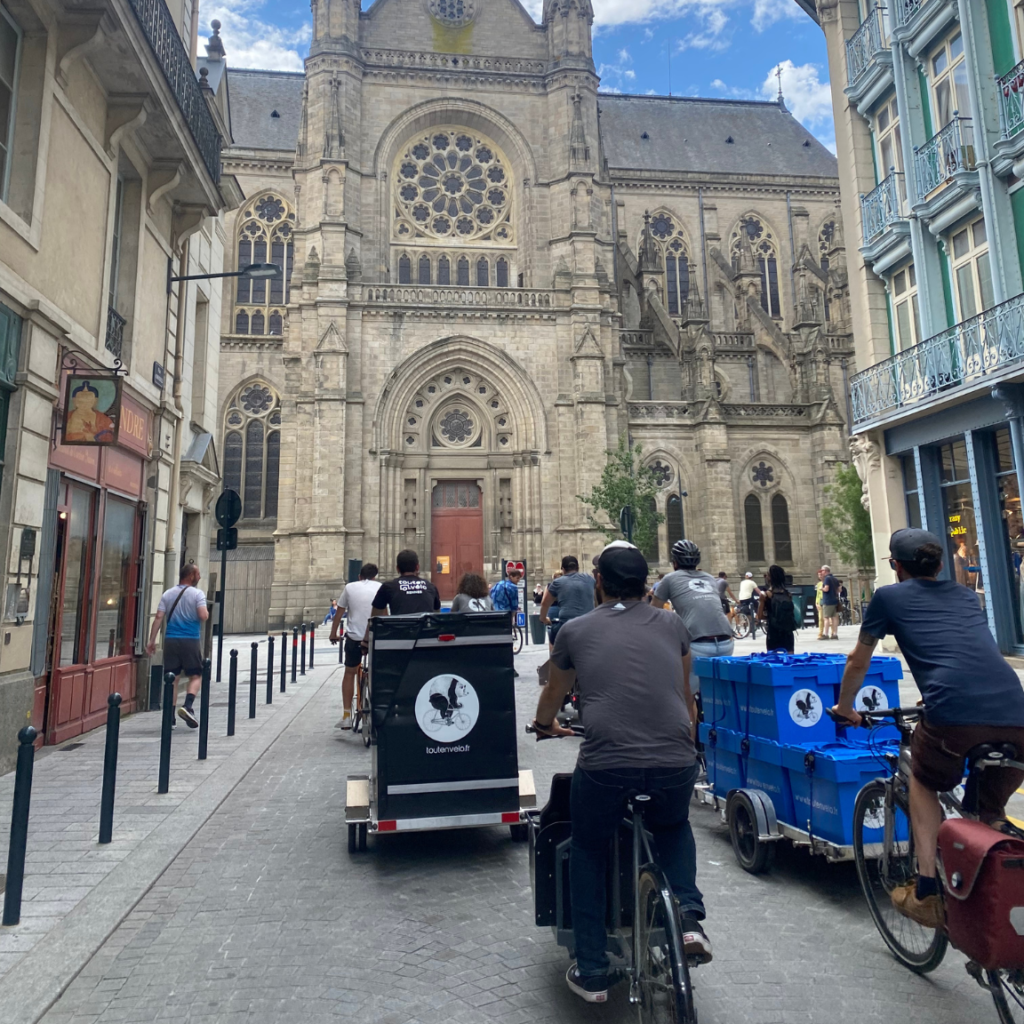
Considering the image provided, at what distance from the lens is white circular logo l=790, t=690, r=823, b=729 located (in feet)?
14.2

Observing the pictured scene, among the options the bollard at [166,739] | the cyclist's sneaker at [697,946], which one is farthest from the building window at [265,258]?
the cyclist's sneaker at [697,946]

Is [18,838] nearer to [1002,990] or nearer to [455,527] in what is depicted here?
[1002,990]

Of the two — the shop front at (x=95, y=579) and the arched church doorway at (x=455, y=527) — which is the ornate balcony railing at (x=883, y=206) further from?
the arched church doorway at (x=455, y=527)

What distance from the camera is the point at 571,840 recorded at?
2.86 m

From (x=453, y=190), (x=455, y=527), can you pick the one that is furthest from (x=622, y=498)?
(x=453, y=190)

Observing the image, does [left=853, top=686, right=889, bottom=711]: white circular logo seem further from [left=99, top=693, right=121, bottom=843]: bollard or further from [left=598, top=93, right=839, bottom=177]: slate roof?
[left=598, top=93, right=839, bottom=177]: slate roof

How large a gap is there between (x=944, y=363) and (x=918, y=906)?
11390mm

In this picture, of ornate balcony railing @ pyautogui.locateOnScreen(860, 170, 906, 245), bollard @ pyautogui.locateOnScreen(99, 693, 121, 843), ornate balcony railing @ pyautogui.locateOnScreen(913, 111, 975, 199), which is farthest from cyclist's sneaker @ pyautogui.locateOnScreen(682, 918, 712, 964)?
ornate balcony railing @ pyautogui.locateOnScreen(860, 170, 906, 245)

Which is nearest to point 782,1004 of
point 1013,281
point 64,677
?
point 64,677

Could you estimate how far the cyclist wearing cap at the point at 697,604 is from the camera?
5785mm

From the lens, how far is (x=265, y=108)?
131 feet

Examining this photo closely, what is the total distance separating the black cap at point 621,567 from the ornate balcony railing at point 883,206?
43.3ft

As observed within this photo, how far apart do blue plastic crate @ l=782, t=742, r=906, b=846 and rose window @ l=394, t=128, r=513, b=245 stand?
2965 cm

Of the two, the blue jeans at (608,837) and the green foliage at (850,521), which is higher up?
the green foliage at (850,521)
